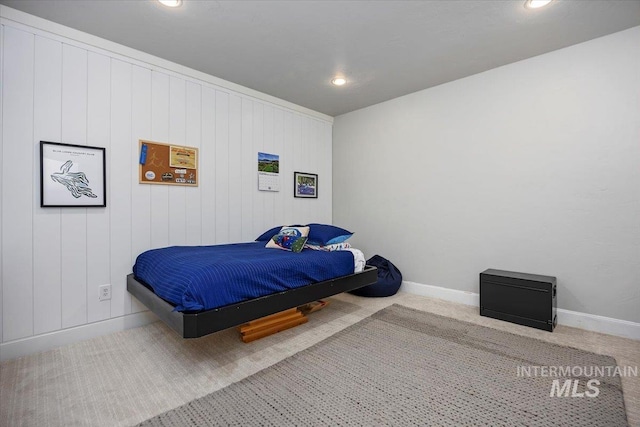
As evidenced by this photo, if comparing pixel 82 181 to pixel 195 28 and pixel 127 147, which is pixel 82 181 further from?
pixel 195 28

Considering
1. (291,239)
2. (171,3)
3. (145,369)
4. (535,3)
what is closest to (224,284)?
(145,369)

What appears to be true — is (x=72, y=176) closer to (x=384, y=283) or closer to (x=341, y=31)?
(x=341, y=31)

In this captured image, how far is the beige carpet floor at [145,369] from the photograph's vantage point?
153cm

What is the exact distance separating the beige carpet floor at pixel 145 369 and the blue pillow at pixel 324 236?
2.44 feet

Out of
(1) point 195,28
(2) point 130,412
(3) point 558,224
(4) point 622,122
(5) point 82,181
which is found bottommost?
(2) point 130,412

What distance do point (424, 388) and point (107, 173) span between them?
291 cm

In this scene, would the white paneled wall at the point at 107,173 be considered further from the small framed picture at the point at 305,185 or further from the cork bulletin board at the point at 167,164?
the small framed picture at the point at 305,185

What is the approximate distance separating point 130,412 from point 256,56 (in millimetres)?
2833

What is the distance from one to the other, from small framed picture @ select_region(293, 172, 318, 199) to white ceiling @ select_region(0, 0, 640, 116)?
53.0 inches

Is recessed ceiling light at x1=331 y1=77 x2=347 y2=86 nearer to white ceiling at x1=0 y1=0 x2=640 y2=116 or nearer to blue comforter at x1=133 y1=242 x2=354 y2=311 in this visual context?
white ceiling at x1=0 y1=0 x2=640 y2=116

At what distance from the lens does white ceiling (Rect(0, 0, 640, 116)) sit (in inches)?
83.4

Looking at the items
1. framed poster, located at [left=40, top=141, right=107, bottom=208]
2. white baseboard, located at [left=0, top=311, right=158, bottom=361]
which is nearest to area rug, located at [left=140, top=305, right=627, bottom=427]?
white baseboard, located at [left=0, top=311, right=158, bottom=361]

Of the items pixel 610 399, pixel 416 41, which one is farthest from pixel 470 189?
pixel 610 399

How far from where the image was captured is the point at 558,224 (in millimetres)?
2740
